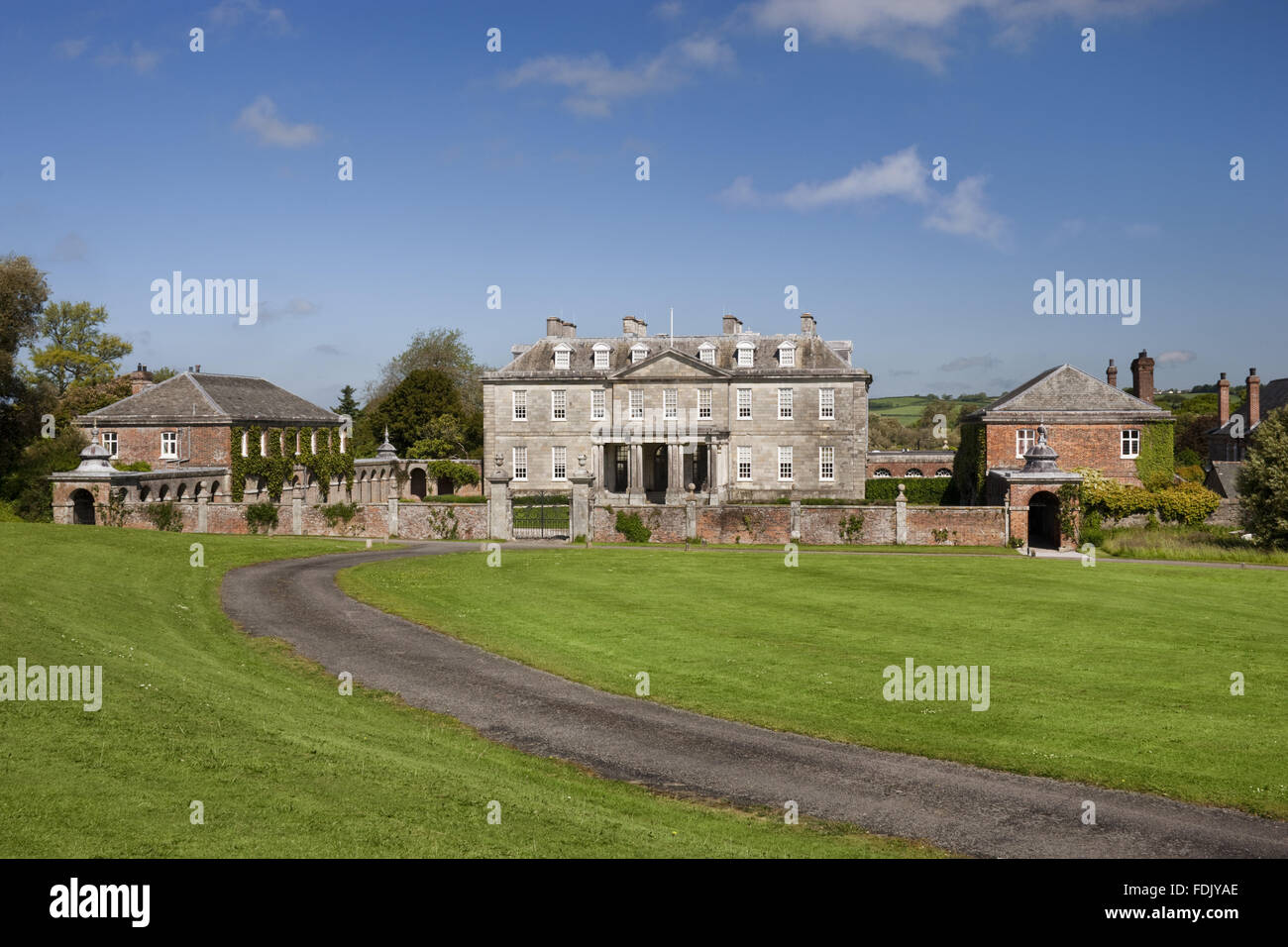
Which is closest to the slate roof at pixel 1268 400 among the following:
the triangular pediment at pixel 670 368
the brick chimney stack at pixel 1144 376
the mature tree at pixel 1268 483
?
the brick chimney stack at pixel 1144 376

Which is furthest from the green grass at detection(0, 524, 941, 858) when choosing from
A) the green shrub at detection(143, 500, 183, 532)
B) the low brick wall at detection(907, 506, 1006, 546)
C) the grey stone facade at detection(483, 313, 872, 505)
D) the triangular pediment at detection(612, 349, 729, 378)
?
the triangular pediment at detection(612, 349, 729, 378)

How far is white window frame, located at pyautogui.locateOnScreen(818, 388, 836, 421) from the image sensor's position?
67938 mm

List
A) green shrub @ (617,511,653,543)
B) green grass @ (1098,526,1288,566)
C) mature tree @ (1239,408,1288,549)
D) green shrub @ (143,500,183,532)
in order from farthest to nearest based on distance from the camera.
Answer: green shrub @ (617,511,653,543)
green shrub @ (143,500,183,532)
mature tree @ (1239,408,1288,549)
green grass @ (1098,526,1288,566)

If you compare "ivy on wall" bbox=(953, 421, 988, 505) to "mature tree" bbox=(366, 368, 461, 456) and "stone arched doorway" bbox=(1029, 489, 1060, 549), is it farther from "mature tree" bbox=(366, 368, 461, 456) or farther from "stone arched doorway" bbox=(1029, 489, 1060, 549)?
"mature tree" bbox=(366, 368, 461, 456)

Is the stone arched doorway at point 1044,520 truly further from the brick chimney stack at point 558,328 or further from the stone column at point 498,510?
the brick chimney stack at point 558,328

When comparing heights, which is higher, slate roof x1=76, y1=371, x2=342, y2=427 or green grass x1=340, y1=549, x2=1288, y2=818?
slate roof x1=76, y1=371, x2=342, y2=427

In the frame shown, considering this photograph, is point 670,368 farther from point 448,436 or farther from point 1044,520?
point 1044,520

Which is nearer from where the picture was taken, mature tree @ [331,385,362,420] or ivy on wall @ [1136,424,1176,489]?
ivy on wall @ [1136,424,1176,489]

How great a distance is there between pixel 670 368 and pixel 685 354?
1397mm

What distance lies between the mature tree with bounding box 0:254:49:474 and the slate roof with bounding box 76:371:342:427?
5.69 metres

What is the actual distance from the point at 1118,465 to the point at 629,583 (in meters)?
36.2

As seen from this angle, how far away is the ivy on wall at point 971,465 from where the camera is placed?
186 ft
